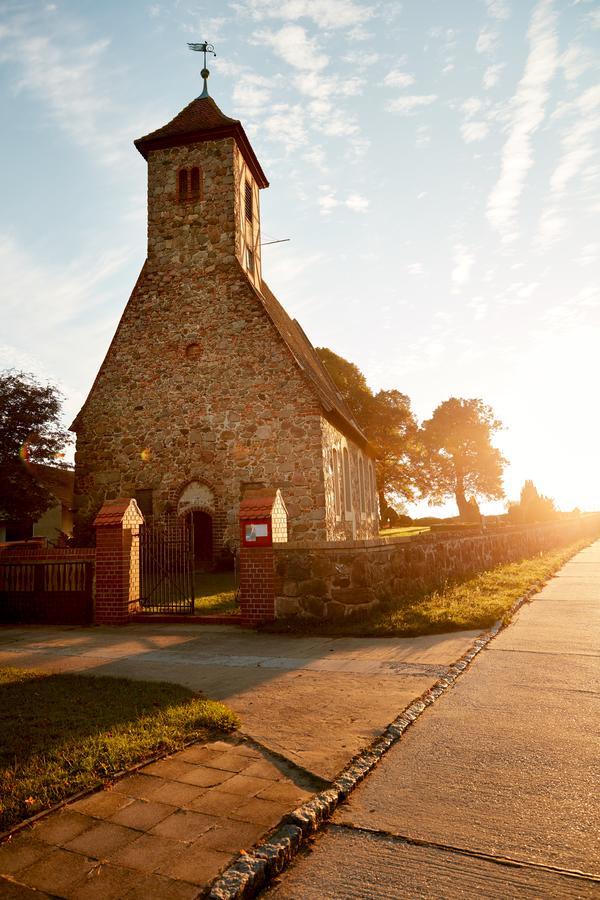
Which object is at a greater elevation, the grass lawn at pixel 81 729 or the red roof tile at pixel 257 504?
the red roof tile at pixel 257 504

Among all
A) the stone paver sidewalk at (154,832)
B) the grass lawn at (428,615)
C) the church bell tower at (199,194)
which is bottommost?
the stone paver sidewalk at (154,832)

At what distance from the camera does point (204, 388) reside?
18984mm

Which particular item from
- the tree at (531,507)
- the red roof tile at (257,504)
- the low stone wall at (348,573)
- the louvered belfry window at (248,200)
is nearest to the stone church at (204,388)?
the louvered belfry window at (248,200)

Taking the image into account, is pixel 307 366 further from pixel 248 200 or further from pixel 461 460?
pixel 461 460

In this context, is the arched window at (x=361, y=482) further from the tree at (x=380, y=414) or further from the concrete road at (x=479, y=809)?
the concrete road at (x=479, y=809)

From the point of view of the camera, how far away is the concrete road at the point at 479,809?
2.46 meters

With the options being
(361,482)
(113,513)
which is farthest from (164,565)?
(361,482)

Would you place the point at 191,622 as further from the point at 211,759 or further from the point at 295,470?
the point at 295,470

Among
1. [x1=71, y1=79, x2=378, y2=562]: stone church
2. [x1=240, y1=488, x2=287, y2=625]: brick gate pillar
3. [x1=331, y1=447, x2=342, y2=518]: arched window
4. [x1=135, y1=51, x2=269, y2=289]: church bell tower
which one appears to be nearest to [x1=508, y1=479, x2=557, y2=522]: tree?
[x1=71, y1=79, x2=378, y2=562]: stone church

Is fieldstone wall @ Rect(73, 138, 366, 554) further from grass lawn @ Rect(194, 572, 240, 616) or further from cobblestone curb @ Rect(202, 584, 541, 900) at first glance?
cobblestone curb @ Rect(202, 584, 541, 900)

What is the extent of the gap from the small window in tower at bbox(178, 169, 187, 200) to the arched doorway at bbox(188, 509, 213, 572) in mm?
11531

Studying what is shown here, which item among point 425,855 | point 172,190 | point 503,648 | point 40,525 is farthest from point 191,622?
point 40,525

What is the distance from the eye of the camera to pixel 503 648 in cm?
704

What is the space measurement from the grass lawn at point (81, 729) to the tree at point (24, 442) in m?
23.1
